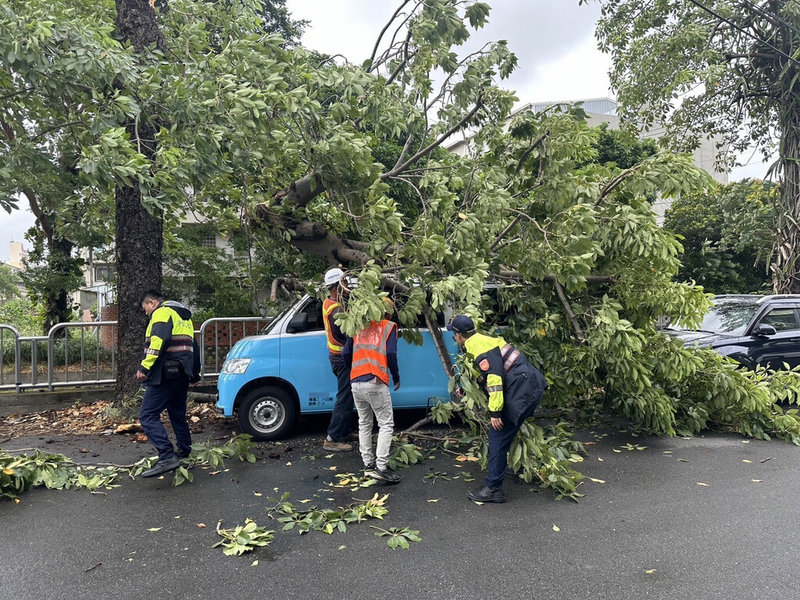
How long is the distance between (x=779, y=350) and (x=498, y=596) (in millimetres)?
7323

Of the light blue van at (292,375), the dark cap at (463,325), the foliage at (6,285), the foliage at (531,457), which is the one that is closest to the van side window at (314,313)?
the light blue van at (292,375)

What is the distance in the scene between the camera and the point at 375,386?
17.0 feet

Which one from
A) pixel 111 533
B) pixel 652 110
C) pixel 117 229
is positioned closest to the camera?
pixel 111 533

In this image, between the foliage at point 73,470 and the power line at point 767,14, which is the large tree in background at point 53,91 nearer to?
the foliage at point 73,470

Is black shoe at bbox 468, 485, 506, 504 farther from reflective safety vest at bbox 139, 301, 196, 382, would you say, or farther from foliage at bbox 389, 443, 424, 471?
reflective safety vest at bbox 139, 301, 196, 382

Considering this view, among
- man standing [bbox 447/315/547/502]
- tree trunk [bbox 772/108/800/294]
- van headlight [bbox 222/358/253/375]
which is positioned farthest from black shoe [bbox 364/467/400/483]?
tree trunk [bbox 772/108/800/294]

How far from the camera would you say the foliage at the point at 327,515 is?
4.18 m

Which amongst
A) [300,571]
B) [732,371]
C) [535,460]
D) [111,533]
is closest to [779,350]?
[732,371]

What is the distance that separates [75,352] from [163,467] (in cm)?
400

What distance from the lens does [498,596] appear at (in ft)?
10.6

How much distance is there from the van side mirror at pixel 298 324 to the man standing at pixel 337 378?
1.18 ft

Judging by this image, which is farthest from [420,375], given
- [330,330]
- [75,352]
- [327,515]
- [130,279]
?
[75,352]

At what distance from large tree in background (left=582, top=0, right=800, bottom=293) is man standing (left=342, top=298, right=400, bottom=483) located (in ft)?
28.6

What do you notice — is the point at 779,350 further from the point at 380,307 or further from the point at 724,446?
the point at 380,307
